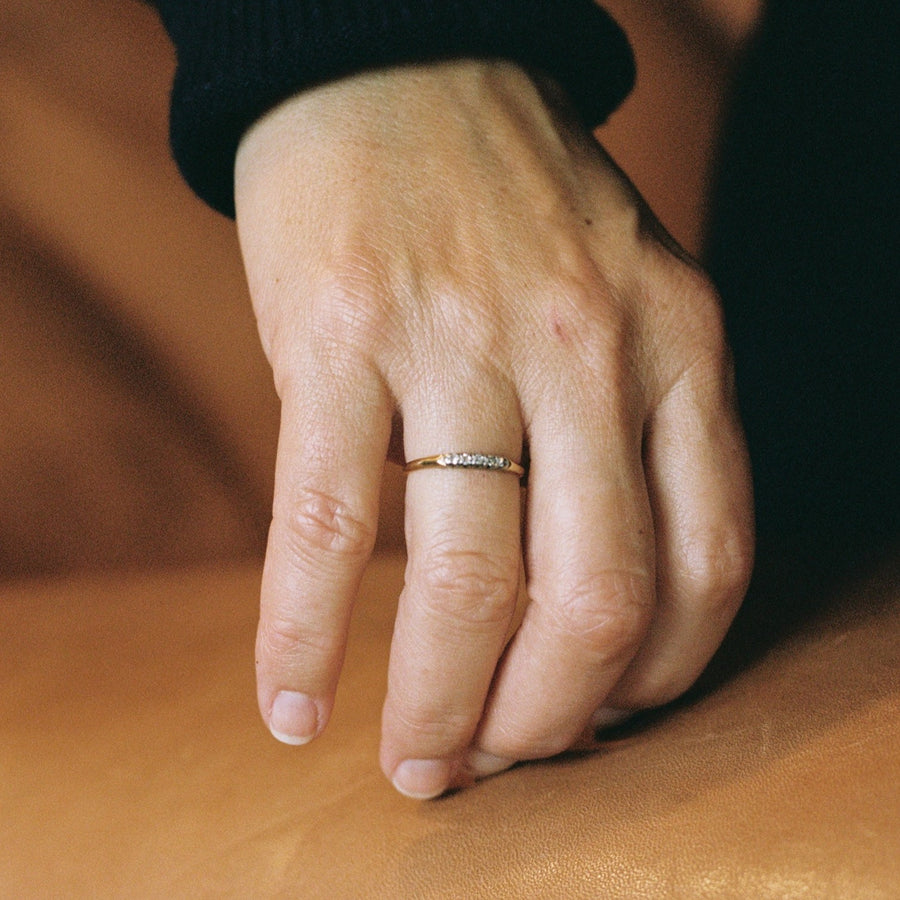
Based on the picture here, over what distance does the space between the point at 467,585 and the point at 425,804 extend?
0.15 m

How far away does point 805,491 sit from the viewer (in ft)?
3.10

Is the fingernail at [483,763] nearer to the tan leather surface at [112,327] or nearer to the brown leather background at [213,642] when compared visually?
the brown leather background at [213,642]

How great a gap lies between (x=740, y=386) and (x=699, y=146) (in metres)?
0.31

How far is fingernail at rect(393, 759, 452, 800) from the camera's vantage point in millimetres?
519

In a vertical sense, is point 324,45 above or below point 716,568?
above

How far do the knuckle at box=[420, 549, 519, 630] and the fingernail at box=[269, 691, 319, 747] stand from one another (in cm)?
10

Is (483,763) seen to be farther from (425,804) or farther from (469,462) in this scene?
(469,462)

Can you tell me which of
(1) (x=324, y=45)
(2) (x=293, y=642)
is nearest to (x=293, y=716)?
(2) (x=293, y=642)

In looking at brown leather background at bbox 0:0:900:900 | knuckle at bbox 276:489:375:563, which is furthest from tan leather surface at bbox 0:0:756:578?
knuckle at bbox 276:489:375:563

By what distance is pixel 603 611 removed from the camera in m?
0.48

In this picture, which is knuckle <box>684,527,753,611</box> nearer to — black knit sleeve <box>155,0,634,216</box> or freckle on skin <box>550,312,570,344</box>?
freckle on skin <box>550,312,570,344</box>

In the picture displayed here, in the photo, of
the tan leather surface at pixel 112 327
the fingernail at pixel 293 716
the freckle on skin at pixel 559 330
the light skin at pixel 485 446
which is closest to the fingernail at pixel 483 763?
the light skin at pixel 485 446

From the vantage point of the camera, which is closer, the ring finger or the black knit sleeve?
the ring finger

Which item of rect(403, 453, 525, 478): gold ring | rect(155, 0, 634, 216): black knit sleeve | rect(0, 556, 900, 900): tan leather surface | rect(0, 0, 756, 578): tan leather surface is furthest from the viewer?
rect(0, 0, 756, 578): tan leather surface
